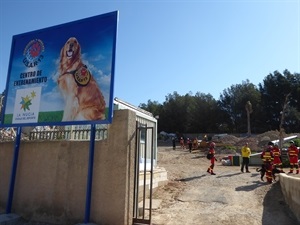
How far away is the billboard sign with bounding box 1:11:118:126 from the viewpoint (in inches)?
320

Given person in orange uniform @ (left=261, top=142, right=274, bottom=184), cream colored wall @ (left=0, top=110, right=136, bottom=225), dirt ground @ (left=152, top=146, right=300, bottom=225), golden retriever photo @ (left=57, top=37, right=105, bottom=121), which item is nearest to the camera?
cream colored wall @ (left=0, top=110, right=136, bottom=225)

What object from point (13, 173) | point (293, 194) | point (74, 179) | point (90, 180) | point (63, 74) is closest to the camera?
point (90, 180)

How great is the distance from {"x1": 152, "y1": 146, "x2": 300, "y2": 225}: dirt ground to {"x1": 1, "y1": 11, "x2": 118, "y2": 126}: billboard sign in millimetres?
3405

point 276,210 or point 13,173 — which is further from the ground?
point 13,173

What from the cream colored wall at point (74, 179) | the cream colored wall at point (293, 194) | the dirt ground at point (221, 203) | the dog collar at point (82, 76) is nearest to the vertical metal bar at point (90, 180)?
the cream colored wall at point (74, 179)

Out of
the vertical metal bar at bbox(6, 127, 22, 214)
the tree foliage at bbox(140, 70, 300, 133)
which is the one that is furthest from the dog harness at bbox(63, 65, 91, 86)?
the tree foliage at bbox(140, 70, 300, 133)

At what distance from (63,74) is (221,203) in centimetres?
606

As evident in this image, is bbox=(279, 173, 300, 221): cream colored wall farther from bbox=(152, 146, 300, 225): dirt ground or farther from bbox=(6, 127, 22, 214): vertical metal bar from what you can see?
bbox=(6, 127, 22, 214): vertical metal bar

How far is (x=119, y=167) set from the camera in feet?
24.5

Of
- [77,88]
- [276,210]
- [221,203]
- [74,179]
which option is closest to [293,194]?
[276,210]

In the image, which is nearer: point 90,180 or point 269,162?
point 90,180

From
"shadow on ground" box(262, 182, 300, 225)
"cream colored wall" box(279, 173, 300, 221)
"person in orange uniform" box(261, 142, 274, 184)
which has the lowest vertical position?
"shadow on ground" box(262, 182, 300, 225)

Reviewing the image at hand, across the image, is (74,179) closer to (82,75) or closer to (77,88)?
(77,88)

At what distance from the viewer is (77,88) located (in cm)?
849
